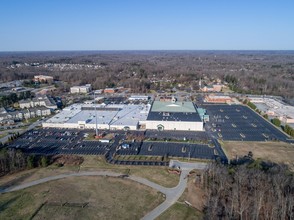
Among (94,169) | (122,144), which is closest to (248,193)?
(94,169)

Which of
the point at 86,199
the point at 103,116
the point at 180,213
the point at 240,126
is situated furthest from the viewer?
the point at 103,116

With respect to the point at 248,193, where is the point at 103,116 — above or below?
below

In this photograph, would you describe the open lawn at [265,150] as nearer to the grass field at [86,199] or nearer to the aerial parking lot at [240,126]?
the aerial parking lot at [240,126]

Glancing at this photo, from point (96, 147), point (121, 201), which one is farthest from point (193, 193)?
point (96, 147)

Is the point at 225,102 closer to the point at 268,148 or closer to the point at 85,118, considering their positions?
the point at 268,148

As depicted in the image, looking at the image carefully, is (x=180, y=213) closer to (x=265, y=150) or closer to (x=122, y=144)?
(x=122, y=144)

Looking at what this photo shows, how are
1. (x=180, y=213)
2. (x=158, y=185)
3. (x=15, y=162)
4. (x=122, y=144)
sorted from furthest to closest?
(x=122, y=144), (x=15, y=162), (x=158, y=185), (x=180, y=213)
